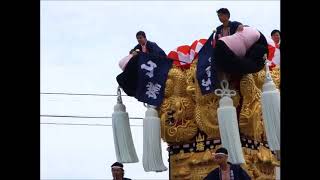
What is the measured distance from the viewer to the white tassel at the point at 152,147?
845cm

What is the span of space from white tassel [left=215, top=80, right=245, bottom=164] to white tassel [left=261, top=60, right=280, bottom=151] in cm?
28

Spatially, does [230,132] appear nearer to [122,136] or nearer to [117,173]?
[117,173]

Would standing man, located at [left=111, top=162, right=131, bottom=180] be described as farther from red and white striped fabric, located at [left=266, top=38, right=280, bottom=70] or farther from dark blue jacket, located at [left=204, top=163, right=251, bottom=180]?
red and white striped fabric, located at [left=266, top=38, right=280, bottom=70]

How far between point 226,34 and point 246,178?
2.05 meters

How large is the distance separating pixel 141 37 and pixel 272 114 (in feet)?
6.36

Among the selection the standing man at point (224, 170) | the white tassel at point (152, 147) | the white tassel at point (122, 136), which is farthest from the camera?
the white tassel at point (122, 136)

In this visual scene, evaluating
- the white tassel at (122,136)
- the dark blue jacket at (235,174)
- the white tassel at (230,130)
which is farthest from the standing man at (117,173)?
the white tassel at (122,136)

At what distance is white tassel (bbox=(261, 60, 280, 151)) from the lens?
7.56m

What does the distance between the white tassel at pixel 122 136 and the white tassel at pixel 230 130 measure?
4.27ft

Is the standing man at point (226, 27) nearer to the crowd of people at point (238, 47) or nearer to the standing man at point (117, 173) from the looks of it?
the crowd of people at point (238, 47)
